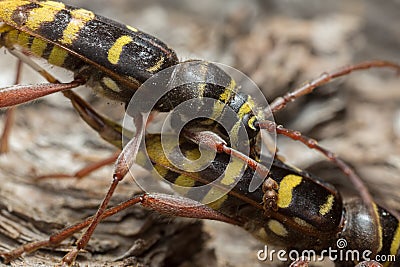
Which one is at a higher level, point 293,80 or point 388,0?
point 388,0

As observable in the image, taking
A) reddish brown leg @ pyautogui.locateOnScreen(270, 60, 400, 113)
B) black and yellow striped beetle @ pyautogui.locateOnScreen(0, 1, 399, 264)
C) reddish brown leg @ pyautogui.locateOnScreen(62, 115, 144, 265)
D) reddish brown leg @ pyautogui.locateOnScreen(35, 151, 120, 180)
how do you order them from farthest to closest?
reddish brown leg @ pyautogui.locateOnScreen(35, 151, 120, 180) → reddish brown leg @ pyautogui.locateOnScreen(270, 60, 400, 113) → black and yellow striped beetle @ pyautogui.locateOnScreen(0, 1, 399, 264) → reddish brown leg @ pyautogui.locateOnScreen(62, 115, 144, 265)

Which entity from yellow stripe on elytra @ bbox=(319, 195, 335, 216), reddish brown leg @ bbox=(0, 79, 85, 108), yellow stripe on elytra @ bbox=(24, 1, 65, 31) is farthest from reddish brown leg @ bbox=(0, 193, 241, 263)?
yellow stripe on elytra @ bbox=(24, 1, 65, 31)

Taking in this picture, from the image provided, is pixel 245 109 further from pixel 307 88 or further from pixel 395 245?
pixel 395 245

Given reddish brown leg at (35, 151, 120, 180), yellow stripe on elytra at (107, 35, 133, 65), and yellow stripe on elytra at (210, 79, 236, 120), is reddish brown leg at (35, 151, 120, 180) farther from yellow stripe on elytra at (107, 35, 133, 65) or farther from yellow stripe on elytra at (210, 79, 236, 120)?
yellow stripe on elytra at (210, 79, 236, 120)

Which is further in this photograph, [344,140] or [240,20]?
[240,20]

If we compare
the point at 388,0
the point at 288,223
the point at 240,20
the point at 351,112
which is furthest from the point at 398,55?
the point at 288,223

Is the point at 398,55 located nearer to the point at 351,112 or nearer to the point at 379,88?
the point at 379,88
